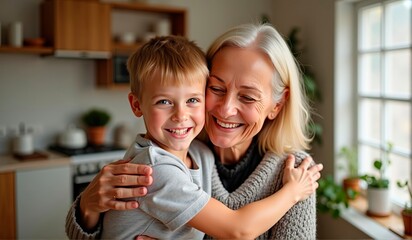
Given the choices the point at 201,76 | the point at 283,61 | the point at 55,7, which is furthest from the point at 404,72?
the point at 55,7

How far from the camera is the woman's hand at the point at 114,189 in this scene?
1.17m

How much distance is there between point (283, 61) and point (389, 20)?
6.82 feet

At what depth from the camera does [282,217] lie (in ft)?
4.48

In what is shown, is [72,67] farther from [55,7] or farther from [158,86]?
[158,86]

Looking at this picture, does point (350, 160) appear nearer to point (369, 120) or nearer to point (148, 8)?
point (369, 120)

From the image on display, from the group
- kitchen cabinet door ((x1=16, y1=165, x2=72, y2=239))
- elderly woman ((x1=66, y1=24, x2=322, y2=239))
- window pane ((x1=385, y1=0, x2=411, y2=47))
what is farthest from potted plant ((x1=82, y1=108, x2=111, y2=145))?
elderly woman ((x1=66, y1=24, x2=322, y2=239))

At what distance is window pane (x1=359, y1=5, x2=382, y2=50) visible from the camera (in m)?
3.22

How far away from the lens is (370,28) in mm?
3355

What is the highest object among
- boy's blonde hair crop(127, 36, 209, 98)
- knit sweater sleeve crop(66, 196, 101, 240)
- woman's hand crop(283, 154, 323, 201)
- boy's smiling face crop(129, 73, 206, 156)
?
boy's blonde hair crop(127, 36, 209, 98)

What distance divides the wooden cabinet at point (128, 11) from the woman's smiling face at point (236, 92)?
2657 millimetres

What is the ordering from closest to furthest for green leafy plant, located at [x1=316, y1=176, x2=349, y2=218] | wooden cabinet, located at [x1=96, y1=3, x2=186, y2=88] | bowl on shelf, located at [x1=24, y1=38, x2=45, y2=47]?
green leafy plant, located at [x1=316, y1=176, x2=349, y2=218], bowl on shelf, located at [x1=24, y1=38, x2=45, y2=47], wooden cabinet, located at [x1=96, y1=3, x2=186, y2=88]

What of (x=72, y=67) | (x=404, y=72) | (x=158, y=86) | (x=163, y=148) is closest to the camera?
(x=158, y=86)

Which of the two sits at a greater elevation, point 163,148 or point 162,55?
point 162,55

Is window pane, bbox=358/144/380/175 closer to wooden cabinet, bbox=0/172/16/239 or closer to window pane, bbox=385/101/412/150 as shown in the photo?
window pane, bbox=385/101/412/150
